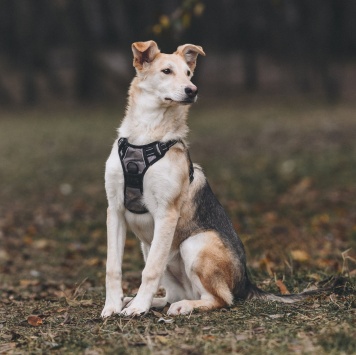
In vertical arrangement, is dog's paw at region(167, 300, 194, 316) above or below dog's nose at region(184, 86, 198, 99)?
below

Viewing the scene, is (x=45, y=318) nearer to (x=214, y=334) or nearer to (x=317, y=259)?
(x=214, y=334)

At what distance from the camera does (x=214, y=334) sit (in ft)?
15.2

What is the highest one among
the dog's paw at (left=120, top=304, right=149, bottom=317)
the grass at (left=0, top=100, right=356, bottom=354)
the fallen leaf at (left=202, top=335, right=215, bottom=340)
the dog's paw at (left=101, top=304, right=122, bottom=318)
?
the fallen leaf at (left=202, top=335, right=215, bottom=340)

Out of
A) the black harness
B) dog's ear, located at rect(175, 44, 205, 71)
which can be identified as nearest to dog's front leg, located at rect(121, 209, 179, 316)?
the black harness

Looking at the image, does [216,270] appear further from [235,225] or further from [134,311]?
[235,225]

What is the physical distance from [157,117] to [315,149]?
10236 millimetres

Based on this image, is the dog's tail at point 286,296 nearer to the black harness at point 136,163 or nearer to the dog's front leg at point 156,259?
the dog's front leg at point 156,259

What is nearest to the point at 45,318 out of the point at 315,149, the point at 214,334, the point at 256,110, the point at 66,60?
the point at 214,334

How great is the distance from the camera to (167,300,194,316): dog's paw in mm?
5281

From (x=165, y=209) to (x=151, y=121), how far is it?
71 cm

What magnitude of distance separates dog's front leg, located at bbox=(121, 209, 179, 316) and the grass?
0.19 metres

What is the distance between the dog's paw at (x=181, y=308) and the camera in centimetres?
528

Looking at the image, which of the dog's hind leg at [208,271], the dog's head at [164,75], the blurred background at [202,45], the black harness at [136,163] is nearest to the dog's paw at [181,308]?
the dog's hind leg at [208,271]

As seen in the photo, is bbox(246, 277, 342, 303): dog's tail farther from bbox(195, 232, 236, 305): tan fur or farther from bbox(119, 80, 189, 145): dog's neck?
bbox(119, 80, 189, 145): dog's neck
